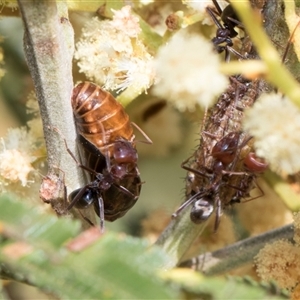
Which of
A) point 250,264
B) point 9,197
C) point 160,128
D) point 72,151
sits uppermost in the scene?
point 9,197

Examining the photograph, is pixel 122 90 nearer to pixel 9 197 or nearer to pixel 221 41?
pixel 221 41

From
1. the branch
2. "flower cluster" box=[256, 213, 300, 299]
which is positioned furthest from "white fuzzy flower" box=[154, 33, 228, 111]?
"flower cluster" box=[256, 213, 300, 299]

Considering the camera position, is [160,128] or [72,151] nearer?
[72,151]

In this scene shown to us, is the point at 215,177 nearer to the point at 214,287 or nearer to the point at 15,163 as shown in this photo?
the point at 15,163

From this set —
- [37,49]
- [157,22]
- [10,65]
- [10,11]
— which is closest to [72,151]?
[37,49]

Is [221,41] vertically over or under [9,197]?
under

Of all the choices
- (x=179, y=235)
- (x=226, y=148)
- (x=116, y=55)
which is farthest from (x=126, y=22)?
(x=179, y=235)
